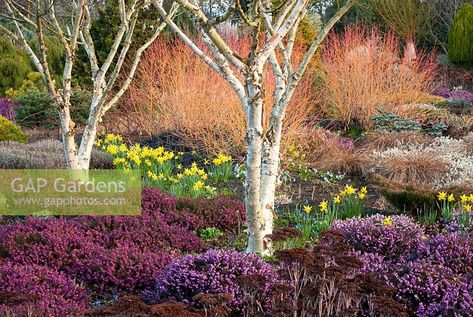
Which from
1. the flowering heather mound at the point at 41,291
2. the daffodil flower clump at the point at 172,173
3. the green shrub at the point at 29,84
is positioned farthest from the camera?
the green shrub at the point at 29,84

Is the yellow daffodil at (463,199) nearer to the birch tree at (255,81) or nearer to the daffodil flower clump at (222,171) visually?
the birch tree at (255,81)

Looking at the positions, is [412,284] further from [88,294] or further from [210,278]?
[88,294]

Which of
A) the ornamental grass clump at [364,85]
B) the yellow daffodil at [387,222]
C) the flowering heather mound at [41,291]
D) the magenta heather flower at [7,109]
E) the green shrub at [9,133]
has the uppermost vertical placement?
the ornamental grass clump at [364,85]

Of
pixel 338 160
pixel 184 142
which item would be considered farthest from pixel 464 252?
pixel 184 142

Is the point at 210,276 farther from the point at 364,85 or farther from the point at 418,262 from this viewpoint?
the point at 364,85

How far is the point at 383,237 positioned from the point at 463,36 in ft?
54.9

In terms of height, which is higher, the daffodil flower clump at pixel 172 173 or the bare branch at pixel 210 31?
the bare branch at pixel 210 31

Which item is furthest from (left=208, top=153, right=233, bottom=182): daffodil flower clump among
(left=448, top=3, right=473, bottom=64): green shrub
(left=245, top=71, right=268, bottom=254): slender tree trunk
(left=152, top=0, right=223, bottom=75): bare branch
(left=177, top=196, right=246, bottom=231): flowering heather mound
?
(left=448, top=3, right=473, bottom=64): green shrub

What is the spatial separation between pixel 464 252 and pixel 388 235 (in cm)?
55

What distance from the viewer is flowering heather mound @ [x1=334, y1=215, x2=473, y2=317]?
337 cm

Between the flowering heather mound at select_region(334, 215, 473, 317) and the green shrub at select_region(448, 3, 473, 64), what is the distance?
16.2 meters

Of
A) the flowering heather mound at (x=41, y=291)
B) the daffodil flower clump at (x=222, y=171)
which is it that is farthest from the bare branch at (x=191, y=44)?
the daffodil flower clump at (x=222, y=171)

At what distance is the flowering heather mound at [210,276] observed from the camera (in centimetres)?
347

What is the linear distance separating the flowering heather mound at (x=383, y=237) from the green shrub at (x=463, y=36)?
16.4 meters
